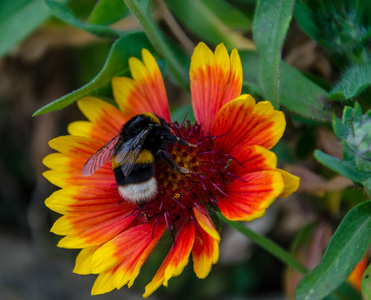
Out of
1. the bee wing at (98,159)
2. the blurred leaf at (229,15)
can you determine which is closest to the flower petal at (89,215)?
the bee wing at (98,159)

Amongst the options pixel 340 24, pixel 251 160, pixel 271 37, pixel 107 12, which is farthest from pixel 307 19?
pixel 107 12

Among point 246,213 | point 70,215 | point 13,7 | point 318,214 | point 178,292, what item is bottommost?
point 178,292

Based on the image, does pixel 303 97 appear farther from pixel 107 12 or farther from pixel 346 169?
pixel 107 12

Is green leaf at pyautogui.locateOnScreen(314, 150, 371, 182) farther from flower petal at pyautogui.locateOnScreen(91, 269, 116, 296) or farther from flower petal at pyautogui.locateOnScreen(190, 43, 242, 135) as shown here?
flower petal at pyautogui.locateOnScreen(91, 269, 116, 296)

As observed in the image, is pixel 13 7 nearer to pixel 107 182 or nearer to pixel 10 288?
pixel 107 182

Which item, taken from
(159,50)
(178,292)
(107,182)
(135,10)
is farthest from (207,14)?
(178,292)

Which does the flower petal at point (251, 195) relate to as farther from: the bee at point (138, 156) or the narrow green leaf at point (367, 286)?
the narrow green leaf at point (367, 286)
